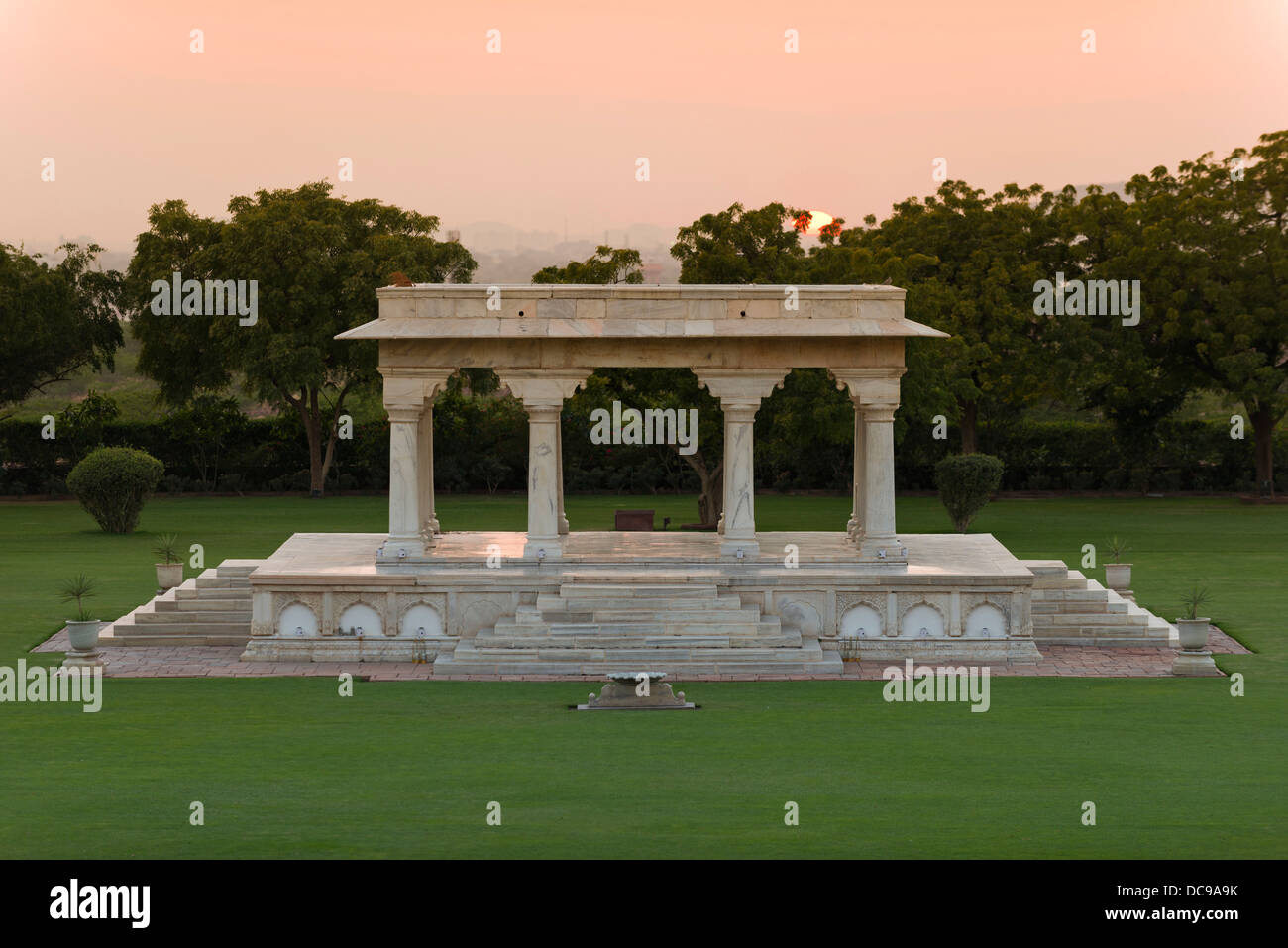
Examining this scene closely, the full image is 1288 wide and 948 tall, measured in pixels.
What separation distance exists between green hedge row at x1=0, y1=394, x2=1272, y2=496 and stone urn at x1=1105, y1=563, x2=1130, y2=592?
23808mm

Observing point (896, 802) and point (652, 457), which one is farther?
point (652, 457)

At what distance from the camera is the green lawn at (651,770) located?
12.4 metres

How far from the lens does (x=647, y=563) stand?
24328 mm

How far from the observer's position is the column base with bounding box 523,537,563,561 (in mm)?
23969

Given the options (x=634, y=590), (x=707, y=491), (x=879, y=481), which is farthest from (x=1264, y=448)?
(x=634, y=590)

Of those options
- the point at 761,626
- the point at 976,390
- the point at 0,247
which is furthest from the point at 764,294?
the point at 0,247

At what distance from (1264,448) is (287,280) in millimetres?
31919

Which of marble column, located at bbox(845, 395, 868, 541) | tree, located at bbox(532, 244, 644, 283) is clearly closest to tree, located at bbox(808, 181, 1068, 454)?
tree, located at bbox(532, 244, 644, 283)

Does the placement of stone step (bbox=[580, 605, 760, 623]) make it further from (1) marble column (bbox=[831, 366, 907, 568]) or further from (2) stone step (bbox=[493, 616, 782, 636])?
(1) marble column (bbox=[831, 366, 907, 568])

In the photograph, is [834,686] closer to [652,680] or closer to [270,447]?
[652,680]

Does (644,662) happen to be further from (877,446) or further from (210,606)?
(210,606)

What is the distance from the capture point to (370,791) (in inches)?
564

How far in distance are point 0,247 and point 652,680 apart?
4047 centimetres

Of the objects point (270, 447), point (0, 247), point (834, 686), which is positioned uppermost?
point (0, 247)
